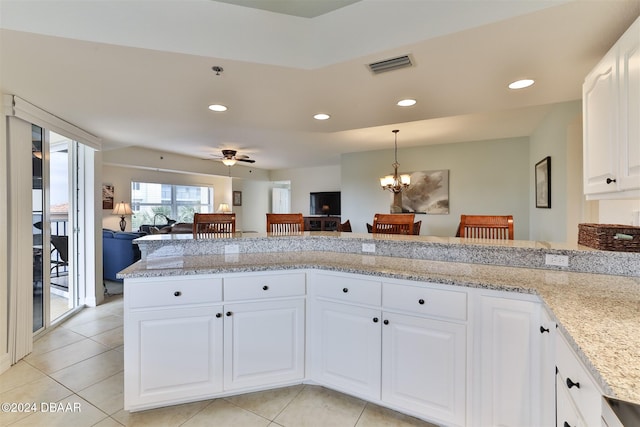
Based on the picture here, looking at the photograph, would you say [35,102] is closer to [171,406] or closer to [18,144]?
[18,144]

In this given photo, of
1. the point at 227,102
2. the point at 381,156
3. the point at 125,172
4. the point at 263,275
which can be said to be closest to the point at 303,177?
the point at 381,156

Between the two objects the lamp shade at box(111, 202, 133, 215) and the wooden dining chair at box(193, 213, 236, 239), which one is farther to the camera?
the lamp shade at box(111, 202, 133, 215)

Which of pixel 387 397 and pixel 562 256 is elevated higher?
pixel 562 256

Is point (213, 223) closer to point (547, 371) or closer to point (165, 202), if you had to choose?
point (547, 371)

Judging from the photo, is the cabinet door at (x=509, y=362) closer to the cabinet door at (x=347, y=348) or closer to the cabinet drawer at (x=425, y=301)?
the cabinet drawer at (x=425, y=301)

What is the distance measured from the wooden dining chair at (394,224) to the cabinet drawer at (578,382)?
197 cm

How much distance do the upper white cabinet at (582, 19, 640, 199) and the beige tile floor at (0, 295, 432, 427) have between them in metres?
1.68

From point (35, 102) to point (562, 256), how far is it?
4261 mm

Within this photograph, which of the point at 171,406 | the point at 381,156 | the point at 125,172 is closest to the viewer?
the point at 171,406

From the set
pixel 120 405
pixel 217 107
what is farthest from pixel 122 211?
pixel 120 405

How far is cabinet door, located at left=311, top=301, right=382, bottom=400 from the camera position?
184 cm

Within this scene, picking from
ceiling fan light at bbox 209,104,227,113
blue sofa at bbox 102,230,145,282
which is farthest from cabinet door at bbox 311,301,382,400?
blue sofa at bbox 102,230,145,282

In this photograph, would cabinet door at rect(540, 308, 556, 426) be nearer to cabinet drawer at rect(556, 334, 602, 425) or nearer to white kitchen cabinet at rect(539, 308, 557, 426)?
white kitchen cabinet at rect(539, 308, 557, 426)

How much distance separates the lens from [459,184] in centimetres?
548
